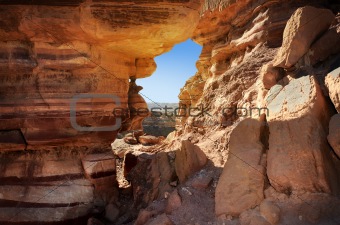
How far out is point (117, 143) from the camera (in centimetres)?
1058

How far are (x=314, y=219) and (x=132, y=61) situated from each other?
4.61 m

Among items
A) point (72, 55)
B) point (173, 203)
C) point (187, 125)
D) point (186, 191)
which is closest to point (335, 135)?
point (186, 191)

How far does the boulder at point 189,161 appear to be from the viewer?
4152mm

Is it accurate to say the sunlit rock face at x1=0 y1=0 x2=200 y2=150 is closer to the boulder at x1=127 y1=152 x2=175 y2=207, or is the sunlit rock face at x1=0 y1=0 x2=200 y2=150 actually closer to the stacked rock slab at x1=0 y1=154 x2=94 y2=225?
the stacked rock slab at x1=0 y1=154 x2=94 y2=225

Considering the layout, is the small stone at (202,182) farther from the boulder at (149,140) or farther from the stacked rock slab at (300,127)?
the boulder at (149,140)

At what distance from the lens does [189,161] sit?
4.18 metres

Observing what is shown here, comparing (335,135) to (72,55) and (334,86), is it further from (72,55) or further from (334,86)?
(72,55)

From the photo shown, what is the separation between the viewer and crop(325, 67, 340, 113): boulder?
10.1 ft

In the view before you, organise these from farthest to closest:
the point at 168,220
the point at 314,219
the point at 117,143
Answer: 1. the point at 117,143
2. the point at 168,220
3. the point at 314,219

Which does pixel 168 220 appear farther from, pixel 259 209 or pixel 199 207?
pixel 259 209

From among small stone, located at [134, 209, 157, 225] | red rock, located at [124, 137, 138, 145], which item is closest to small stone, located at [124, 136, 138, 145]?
red rock, located at [124, 137, 138, 145]

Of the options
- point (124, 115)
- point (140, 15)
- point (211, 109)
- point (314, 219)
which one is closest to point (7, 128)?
point (124, 115)

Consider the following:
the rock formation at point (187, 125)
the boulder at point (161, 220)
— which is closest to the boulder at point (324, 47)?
the rock formation at point (187, 125)

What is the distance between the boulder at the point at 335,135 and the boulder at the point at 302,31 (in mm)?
1234
